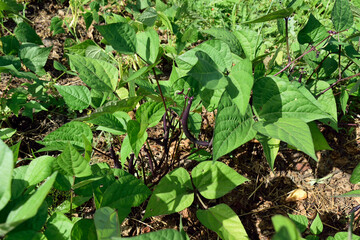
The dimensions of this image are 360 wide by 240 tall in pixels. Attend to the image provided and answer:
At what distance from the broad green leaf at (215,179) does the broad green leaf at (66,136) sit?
18.9 inches

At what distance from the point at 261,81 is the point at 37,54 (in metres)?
1.28

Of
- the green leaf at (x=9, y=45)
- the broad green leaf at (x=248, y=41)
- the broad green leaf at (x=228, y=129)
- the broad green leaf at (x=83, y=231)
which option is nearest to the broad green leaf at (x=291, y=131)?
the broad green leaf at (x=228, y=129)

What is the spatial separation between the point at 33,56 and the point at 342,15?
1.60m

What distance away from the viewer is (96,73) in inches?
45.0

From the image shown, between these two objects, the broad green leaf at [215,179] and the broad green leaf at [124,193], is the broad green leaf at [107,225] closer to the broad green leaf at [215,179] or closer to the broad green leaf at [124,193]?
the broad green leaf at [124,193]

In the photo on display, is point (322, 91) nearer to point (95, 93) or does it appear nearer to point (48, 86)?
point (95, 93)

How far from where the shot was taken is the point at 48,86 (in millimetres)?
2039

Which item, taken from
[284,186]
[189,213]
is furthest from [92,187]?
[284,186]

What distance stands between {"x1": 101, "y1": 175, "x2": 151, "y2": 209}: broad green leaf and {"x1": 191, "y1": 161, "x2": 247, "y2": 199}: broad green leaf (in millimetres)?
248

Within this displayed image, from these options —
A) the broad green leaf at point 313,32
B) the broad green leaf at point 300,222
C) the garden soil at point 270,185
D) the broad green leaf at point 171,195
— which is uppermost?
the broad green leaf at point 313,32

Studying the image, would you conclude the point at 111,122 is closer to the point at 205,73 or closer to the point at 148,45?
the point at 148,45

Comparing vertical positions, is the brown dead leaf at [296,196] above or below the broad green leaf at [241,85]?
below

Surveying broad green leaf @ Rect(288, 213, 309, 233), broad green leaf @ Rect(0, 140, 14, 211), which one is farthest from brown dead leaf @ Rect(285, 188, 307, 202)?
broad green leaf @ Rect(0, 140, 14, 211)

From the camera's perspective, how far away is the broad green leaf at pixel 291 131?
804mm
